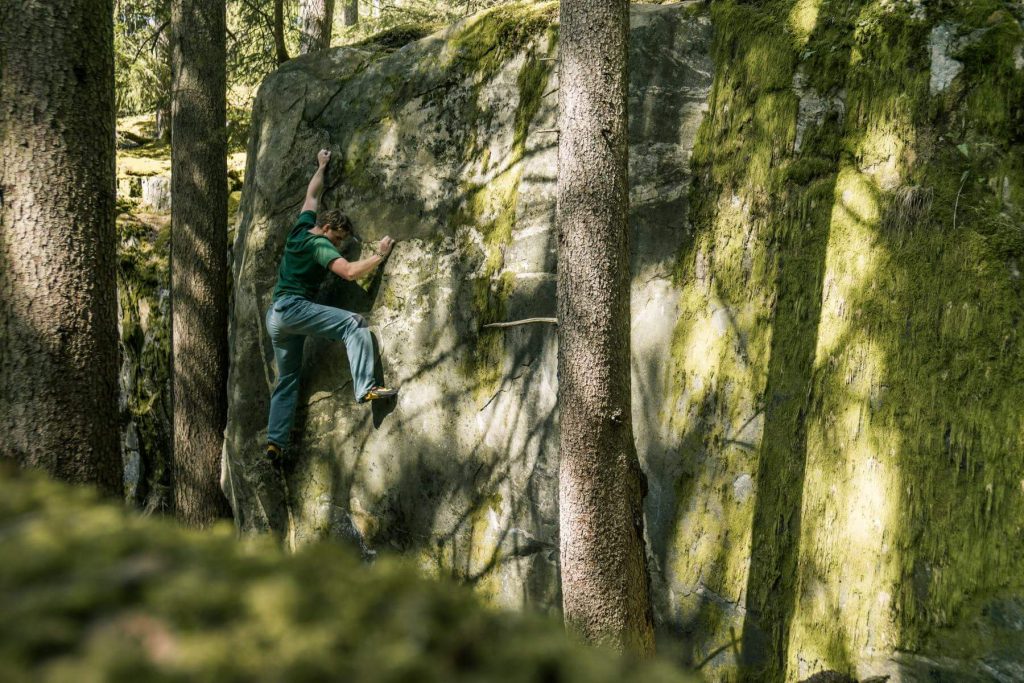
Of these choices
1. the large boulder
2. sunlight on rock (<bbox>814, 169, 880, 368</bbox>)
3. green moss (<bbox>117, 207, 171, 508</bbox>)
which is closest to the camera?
Result: sunlight on rock (<bbox>814, 169, 880, 368</bbox>)

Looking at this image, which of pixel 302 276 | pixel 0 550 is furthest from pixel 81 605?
pixel 302 276

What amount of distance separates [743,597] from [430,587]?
162 inches

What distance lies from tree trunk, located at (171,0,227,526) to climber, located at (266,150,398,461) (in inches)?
60.2

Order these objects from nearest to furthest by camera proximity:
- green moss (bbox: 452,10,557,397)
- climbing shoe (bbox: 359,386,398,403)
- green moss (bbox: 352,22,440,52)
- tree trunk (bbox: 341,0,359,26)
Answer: green moss (bbox: 452,10,557,397) < climbing shoe (bbox: 359,386,398,403) < green moss (bbox: 352,22,440,52) < tree trunk (bbox: 341,0,359,26)

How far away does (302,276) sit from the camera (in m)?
7.09

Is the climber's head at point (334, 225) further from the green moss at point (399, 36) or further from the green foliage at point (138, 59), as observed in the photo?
the green foliage at point (138, 59)

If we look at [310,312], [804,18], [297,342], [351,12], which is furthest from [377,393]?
[351,12]

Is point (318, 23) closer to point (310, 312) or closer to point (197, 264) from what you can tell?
point (197, 264)

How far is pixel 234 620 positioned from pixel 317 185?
6805 millimetres

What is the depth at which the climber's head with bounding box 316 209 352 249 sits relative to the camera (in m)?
7.03

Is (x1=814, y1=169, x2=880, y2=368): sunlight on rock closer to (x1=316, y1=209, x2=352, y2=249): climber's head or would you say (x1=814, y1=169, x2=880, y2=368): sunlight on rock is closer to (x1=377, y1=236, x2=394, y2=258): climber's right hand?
(x1=377, y1=236, x2=394, y2=258): climber's right hand

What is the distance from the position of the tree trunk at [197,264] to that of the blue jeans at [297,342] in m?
1.41

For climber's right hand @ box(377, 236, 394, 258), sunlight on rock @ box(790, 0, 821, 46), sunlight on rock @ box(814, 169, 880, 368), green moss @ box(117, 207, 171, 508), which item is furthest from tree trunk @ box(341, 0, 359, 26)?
sunlight on rock @ box(814, 169, 880, 368)

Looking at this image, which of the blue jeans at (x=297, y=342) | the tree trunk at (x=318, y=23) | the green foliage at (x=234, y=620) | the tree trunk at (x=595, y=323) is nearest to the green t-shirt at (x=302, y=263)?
the blue jeans at (x=297, y=342)
